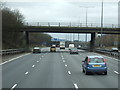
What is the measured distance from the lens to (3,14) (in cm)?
6650

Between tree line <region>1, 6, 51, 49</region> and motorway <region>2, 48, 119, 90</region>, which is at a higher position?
tree line <region>1, 6, 51, 49</region>

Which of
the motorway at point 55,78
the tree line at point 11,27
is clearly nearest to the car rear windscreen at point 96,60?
the motorway at point 55,78

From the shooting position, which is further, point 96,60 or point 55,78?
point 96,60

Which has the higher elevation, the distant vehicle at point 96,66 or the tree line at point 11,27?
the tree line at point 11,27

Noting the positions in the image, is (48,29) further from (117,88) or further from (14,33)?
(117,88)

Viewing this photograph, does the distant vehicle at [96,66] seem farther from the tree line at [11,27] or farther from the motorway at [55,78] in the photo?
the tree line at [11,27]

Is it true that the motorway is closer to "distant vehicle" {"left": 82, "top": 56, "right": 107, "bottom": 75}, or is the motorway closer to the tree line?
"distant vehicle" {"left": 82, "top": 56, "right": 107, "bottom": 75}

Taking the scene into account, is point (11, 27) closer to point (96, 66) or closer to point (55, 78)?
point (96, 66)

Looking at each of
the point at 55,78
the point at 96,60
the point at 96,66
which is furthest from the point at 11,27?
the point at 55,78

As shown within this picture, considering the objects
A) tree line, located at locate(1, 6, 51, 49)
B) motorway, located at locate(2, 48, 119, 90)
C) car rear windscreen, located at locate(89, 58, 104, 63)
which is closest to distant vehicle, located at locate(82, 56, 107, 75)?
car rear windscreen, located at locate(89, 58, 104, 63)

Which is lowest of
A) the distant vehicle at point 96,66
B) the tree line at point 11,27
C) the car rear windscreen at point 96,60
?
the distant vehicle at point 96,66

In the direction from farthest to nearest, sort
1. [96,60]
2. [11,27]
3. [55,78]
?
[11,27], [96,60], [55,78]

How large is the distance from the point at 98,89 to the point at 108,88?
709 mm

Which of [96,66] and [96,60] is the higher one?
[96,60]
